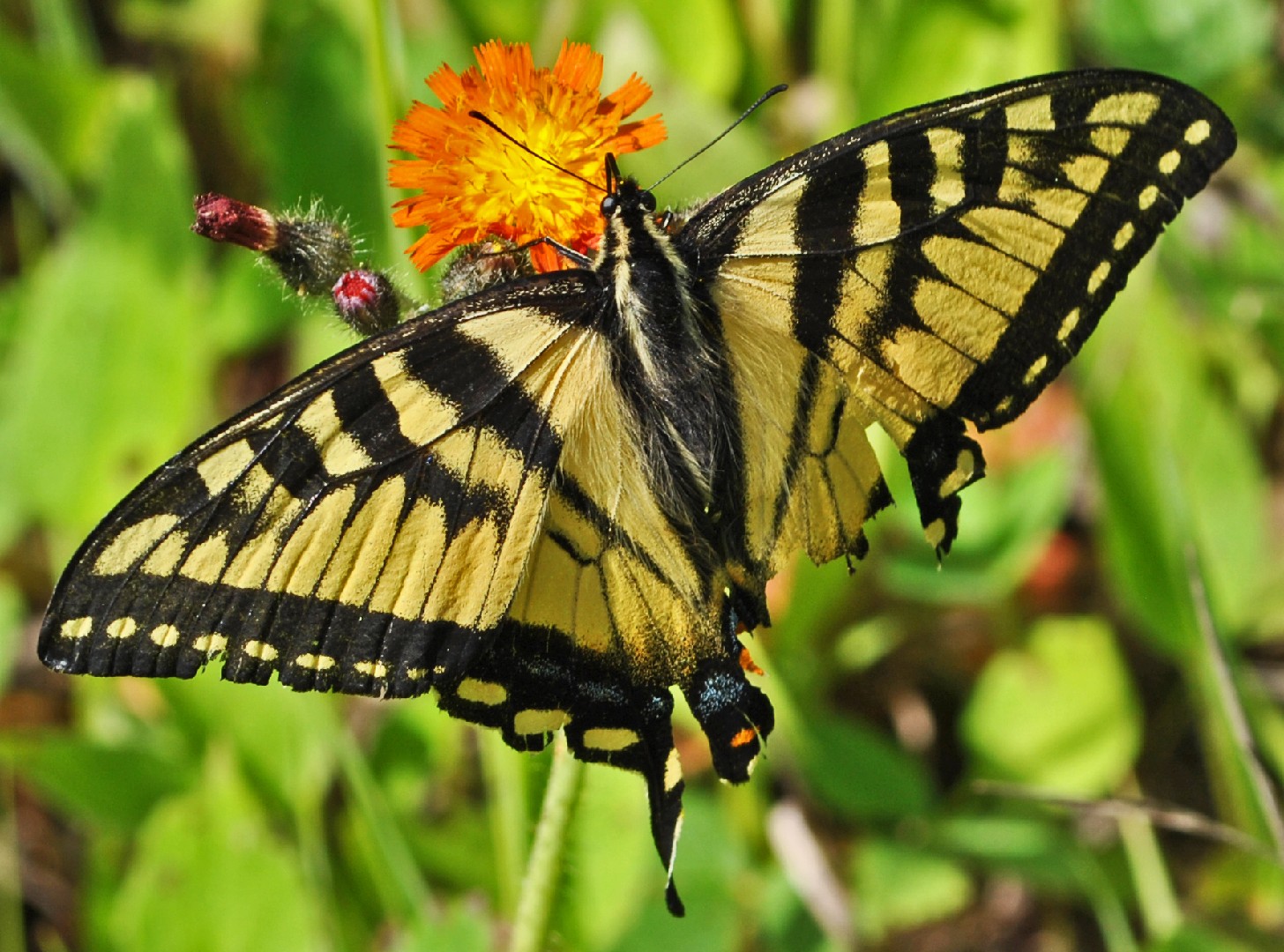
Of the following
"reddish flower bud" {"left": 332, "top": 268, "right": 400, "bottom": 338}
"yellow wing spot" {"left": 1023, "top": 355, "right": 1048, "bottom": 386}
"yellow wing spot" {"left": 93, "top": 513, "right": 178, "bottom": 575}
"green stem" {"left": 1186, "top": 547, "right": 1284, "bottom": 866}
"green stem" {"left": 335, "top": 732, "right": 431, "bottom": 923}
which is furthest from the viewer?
"green stem" {"left": 335, "top": 732, "right": 431, "bottom": 923}

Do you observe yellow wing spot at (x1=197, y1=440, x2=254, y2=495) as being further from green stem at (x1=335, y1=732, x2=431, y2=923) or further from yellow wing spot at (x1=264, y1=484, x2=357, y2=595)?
green stem at (x1=335, y1=732, x2=431, y2=923)

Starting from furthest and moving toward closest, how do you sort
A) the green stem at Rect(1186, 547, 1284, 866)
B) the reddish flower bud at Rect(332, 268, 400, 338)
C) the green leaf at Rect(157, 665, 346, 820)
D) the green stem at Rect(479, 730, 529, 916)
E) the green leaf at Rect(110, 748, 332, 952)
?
1. the green leaf at Rect(157, 665, 346, 820)
2. the green leaf at Rect(110, 748, 332, 952)
3. the green stem at Rect(1186, 547, 1284, 866)
4. the green stem at Rect(479, 730, 529, 916)
5. the reddish flower bud at Rect(332, 268, 400, 338)

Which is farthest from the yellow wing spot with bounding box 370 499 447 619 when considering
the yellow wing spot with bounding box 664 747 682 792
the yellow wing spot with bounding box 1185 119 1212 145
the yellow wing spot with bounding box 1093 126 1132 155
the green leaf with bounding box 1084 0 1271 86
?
the green leaf with bounding box 1084 0 1271 86

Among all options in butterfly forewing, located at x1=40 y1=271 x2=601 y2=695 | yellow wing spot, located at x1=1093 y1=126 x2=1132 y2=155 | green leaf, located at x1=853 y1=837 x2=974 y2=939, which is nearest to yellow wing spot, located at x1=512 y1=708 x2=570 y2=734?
butterfly forewing, located at x1=40 y1=271 x2=601 y2=695

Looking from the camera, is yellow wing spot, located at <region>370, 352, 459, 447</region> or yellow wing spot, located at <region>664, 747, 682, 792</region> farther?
yellow wing spot, located at <region>664, 747, 682, 792</region>

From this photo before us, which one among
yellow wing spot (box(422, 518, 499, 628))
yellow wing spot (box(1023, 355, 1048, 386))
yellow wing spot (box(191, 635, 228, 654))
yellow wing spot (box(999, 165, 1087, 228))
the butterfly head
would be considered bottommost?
yellow wing spot (box(191, 635, 228, 654))

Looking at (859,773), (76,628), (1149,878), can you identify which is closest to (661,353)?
(76,628)

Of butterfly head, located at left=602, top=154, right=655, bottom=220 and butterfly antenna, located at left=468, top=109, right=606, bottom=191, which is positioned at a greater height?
butterfly antenna, located at left=468, top=109, right=606, bottom=191

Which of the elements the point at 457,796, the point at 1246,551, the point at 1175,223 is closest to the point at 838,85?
the point at 1175,223
